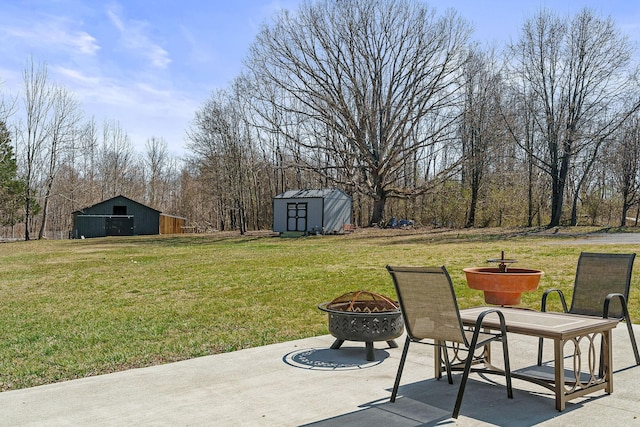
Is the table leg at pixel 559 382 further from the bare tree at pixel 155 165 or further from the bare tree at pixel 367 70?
the bare tree at pixel 155 165

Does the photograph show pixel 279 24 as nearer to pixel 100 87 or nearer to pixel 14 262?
pixel 100 87

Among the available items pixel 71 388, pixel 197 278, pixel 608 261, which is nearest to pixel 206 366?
pixel 71 388

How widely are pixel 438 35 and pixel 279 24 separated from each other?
891 cm

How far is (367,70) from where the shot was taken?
31.4 m

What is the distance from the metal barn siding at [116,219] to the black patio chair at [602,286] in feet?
128

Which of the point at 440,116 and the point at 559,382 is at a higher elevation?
the point at 440,116

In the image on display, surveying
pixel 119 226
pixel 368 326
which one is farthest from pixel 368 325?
pixel 119 226

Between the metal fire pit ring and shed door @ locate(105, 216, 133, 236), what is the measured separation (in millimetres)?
38378

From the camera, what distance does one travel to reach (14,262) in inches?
727

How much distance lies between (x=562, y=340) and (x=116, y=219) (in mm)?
40571

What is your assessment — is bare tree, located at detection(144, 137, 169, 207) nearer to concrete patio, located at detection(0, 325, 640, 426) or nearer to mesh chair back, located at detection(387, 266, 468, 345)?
concrete patio, located at detection(0, 325, 640, 426)

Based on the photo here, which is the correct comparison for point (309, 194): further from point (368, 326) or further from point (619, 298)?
point (619, 298)

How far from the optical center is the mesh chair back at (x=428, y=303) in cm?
331

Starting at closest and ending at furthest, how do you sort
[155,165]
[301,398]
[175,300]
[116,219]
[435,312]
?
1. [435,312]
2. [301,398]
3. [175,300]
4. [116,219]
5. [155,165]
